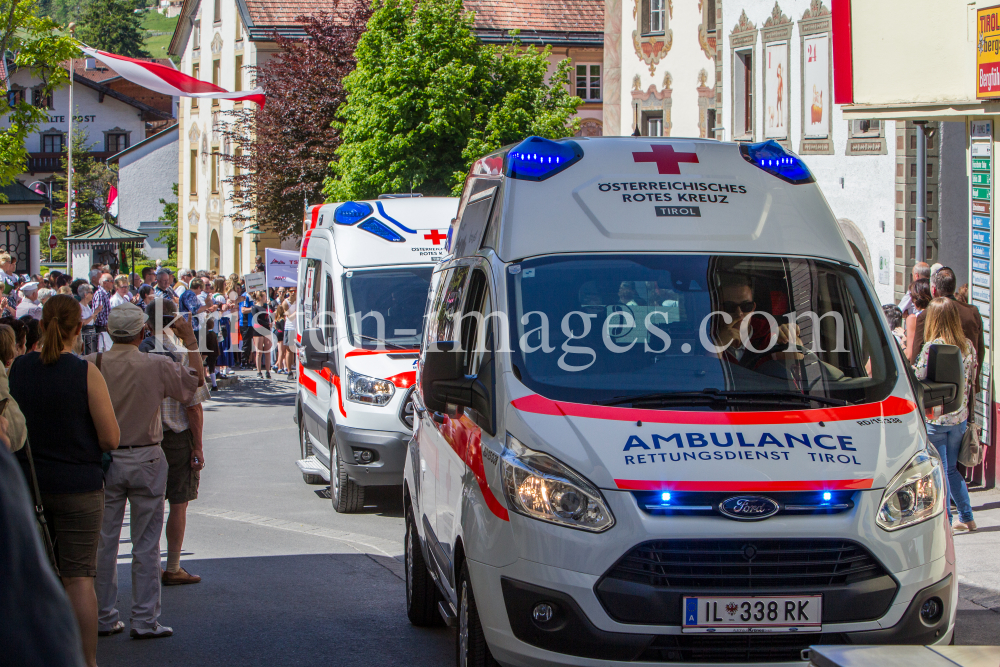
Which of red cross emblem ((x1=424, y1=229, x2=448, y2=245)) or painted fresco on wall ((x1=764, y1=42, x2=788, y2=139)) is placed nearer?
red cross emblem ((x1=424, y1=229, x2=448, y2=245))

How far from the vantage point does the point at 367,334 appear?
407 inches

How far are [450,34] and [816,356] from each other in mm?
17960

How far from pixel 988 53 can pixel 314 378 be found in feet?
22.3

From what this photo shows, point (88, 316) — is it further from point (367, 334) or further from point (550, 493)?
point (550, 493)

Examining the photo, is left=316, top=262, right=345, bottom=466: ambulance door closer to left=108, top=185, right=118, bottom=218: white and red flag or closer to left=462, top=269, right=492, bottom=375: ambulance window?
left=462, top=269, right=492, bottom=375: ambulance window

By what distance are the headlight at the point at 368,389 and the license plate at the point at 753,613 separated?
19.0ft

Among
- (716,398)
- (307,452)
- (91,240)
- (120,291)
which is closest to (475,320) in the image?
(716,398)

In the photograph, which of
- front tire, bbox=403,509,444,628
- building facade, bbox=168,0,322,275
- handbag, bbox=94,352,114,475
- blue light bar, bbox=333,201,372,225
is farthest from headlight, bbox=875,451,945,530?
building facade, bbox=168,0,322,275

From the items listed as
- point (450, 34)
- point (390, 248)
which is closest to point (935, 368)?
point (390, 248)

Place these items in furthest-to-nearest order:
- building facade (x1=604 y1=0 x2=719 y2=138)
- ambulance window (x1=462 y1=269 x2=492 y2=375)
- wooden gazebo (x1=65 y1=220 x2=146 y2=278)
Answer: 1. wooden gazebo (x1=65 y1=220 x2=146 y2=278)
2. building facade (x1=604 y1=0 x2=719 y2=138)
3. ambulance window (x1=462 y1=269 x2=492 y2=375)

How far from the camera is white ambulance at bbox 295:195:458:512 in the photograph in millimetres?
9961

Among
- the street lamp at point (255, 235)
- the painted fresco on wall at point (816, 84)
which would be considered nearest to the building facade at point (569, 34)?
the street lamp at point (255, 235)

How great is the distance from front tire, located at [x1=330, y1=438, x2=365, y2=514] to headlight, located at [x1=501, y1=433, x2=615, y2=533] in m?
5.78

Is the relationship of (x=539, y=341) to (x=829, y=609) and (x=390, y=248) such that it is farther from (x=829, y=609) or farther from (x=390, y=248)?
(x=390, y=248)
